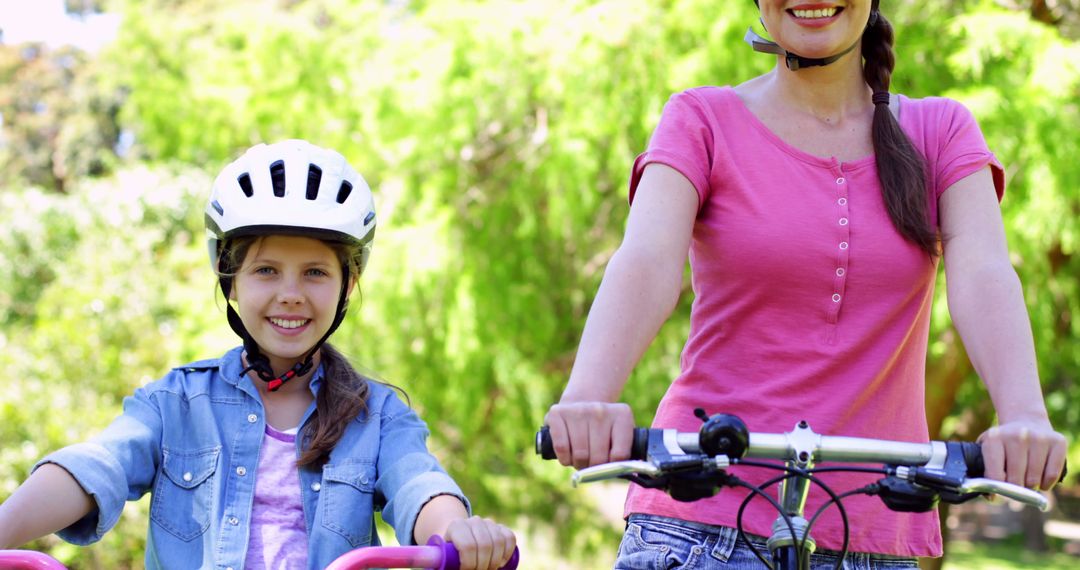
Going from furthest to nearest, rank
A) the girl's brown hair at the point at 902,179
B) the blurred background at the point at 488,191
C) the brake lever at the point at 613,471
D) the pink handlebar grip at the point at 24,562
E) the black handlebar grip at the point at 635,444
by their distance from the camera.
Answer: the blurred background at the point at 488,191
the girl's brown hair at the point at 902,179
the pink handlebar grip at the point at 24,562
the black handlebar grip at the point at 635,444
the brake lever at the point at 613,471

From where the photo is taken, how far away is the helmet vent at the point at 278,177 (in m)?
3.58

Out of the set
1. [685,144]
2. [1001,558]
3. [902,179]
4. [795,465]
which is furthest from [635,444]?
[1001,558]

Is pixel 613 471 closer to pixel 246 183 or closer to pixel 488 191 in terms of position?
pixel 246 183

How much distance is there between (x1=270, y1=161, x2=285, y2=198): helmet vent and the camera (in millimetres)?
3578

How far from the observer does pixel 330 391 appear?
11.0 feet

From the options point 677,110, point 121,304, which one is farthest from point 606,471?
point 121,304

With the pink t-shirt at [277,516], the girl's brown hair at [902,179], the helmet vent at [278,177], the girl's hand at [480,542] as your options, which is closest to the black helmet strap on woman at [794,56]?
the girl's brown hair at [902,179]

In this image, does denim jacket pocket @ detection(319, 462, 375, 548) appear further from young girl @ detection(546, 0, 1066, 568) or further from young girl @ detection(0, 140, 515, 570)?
young girl @ detection(546, 0, 1066, 568)

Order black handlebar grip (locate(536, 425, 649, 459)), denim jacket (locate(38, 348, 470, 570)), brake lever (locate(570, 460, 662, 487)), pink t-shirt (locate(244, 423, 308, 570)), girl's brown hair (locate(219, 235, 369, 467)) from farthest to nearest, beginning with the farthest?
girl's brown hair (locate(219, 235, 369, 467)), pink t-shirt (locate(244, 423, 308, 570)), denim jacket (locate(38, 348, 470, 570)), black handlebar grip (locate(536, 425, 649, 459)), brake lever (locate(570, 460, 662, 487))

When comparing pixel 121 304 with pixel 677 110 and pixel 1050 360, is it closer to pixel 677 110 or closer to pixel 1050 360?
pixel 1050 360

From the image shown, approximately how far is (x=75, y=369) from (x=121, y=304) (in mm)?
1194

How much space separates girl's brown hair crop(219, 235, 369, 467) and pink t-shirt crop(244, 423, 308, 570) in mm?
60

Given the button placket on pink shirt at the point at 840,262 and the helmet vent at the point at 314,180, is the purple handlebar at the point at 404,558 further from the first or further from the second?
the helmet vent at the point at 314,180

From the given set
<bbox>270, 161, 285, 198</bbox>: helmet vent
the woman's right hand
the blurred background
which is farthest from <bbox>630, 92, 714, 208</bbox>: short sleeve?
the blurred background
